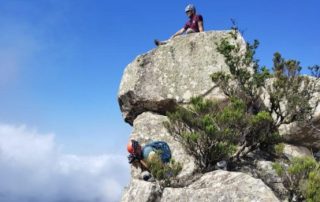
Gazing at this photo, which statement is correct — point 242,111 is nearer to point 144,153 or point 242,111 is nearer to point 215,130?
point 215,130

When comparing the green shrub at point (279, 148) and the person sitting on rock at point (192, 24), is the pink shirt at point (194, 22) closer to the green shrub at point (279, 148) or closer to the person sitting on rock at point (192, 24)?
the person sitting on rock at point (192, 24)

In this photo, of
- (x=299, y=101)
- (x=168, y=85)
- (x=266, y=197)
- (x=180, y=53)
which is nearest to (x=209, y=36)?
(x=180, y=53)

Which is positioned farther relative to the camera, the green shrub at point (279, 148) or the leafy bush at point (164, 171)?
the green shrub at point (279, 148)

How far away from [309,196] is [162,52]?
10.3 metres

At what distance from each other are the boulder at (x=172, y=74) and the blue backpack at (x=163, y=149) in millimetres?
3066

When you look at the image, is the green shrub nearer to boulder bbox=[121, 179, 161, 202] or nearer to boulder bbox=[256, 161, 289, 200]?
boulder bbox=[256, 161, 289, 200]

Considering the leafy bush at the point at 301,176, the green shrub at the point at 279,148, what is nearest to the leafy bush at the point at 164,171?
the leafy bush at the point at 301,176

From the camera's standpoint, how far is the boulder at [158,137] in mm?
15711

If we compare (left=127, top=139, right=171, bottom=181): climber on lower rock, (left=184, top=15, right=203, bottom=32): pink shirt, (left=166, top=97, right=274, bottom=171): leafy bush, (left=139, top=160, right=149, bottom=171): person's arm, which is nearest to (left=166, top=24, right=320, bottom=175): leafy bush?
(left=166, top=97, right=274, bottom=171): leafy bush

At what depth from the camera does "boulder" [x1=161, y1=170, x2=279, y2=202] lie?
37.3ft

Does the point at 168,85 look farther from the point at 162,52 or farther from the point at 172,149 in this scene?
the point at 172,149

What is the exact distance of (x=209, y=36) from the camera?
64.8 ft

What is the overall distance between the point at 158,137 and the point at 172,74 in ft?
10.1

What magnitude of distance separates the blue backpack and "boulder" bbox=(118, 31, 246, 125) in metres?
3.07
